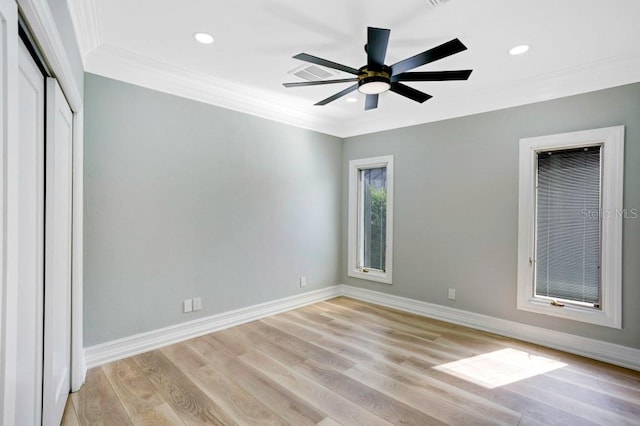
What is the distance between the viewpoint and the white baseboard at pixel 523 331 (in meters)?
2.88

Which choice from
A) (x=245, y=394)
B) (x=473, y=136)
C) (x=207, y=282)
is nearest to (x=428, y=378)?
(x=245, y=394)

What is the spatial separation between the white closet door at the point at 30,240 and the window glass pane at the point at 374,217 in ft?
12.9

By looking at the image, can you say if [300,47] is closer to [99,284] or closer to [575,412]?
[99,284]

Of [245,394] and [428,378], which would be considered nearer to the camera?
[245,394]

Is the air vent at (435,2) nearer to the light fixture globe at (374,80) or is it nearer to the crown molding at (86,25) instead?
the light fixture globe at (374,80)

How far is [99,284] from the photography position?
9.04 feet

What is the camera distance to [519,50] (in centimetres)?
269

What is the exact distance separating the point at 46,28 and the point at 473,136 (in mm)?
3894

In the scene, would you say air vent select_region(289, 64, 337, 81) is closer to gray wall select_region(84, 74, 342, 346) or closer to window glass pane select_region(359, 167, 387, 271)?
gray wall select_region(84, 74, 342, 346)

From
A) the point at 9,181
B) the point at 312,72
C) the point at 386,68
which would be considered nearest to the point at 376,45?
the point at 386,68

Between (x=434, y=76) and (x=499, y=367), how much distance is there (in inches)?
100

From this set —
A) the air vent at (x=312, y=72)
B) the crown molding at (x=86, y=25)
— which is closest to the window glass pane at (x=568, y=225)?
the air vent at (x=312, y=72)

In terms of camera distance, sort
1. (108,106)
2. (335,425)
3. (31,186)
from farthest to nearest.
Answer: (108,106) → (335,425) → (31,186)

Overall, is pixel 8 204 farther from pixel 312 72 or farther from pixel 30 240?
pixel 312 72
